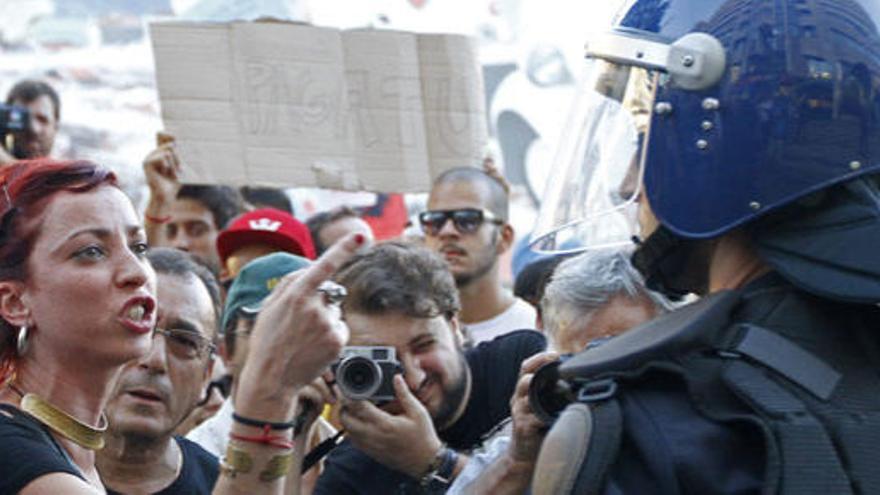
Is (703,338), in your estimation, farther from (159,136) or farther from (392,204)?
(392,204)

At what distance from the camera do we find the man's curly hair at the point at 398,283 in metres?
3.96

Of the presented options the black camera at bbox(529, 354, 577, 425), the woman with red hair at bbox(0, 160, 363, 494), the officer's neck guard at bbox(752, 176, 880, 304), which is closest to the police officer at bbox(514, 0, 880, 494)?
the officer's neck guard at bbox(752, 176, 880, 304)

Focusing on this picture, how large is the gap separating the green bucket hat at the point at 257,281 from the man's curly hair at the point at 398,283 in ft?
2.50

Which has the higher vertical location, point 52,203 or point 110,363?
point 52,203

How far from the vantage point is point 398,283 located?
13.1ft

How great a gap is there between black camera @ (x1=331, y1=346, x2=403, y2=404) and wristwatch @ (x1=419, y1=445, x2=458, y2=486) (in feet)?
0.58

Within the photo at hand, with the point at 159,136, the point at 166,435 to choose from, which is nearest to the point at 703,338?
the point at 166,435

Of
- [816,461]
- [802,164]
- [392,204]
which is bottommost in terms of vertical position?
[392,204]

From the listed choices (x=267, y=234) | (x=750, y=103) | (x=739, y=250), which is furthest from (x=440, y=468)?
(x=267, y=234)

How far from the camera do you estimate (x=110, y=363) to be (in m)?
3.22

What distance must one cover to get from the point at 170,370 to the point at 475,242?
2362mm

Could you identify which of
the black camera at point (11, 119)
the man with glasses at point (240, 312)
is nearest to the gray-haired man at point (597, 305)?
the man with glasses at point (240, 312)

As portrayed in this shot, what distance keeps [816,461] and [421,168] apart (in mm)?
4161

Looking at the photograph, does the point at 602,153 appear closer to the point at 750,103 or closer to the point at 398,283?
the point at 750,103
